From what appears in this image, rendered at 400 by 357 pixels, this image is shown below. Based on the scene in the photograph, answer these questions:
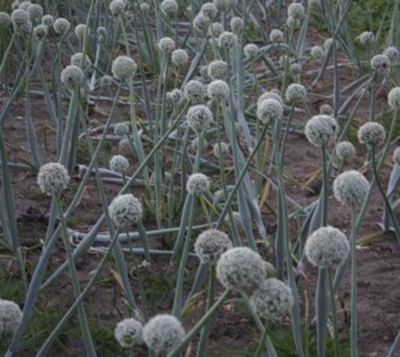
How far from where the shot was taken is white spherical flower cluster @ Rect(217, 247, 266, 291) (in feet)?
3.17

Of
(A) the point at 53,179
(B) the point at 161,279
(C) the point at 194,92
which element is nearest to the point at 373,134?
(C) the point at 194,92

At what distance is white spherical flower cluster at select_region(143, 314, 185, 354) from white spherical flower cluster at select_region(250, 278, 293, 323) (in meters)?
0.10

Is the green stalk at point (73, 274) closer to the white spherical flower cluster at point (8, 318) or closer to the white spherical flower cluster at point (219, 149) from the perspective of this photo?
the white spherical flower cluster at point (8, 318)

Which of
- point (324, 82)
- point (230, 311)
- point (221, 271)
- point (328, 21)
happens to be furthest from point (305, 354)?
point (324, 82)

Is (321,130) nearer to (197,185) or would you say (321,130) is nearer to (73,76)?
(197,185)

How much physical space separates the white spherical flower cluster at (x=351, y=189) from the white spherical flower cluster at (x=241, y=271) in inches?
12.4

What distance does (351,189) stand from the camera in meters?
1.25

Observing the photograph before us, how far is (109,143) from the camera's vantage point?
9.29 feet

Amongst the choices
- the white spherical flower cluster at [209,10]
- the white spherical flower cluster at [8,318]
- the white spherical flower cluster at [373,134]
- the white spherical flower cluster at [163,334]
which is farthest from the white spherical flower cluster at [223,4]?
the white spherical flower cluster at [163,334]

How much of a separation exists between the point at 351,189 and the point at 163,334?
0.43 meters

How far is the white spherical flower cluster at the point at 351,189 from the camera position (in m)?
1.25

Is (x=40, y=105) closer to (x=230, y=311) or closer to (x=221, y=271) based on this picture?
(x=230, y=311)

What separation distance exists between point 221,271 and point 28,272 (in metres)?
1.10

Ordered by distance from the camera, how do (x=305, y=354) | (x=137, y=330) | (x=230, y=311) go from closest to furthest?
(x=137, y=330), (x=305, y=354), (x=230, y=311)
